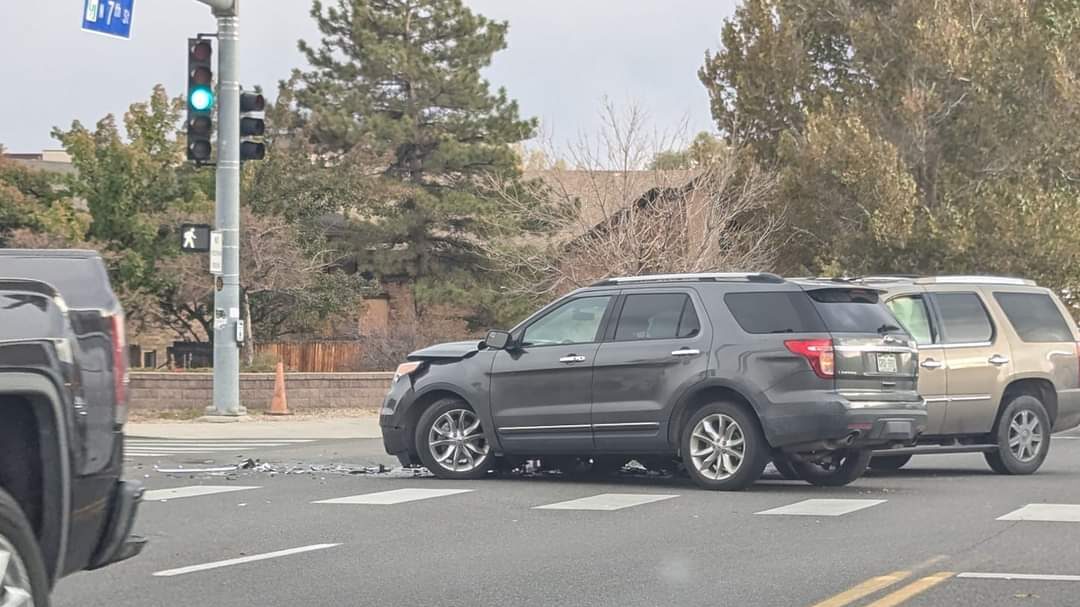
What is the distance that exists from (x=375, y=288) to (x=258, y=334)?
10.5 feet

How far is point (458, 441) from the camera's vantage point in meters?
14.6

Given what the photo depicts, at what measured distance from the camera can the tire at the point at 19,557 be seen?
5.14 m

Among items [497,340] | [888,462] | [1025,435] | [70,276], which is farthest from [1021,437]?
[70,276]

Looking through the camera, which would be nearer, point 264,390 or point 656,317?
point 656,317

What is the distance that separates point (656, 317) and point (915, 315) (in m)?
2.99

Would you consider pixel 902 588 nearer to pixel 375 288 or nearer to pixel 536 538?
pixel 536 538

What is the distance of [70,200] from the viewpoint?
37.5 meters

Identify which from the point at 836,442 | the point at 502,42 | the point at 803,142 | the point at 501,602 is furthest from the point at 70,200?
the point at 501,602

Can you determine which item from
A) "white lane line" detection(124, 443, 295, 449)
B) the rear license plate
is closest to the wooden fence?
"white lane line" detection(124, 443, 295, 449)

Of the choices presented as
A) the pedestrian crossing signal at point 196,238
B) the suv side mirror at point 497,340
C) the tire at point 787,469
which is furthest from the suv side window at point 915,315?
the pedestrian crossing signal at point 196,238

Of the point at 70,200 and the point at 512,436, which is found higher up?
the point at 70,200

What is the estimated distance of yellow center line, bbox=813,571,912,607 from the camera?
782cm

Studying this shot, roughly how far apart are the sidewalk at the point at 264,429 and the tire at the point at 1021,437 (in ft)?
31.6

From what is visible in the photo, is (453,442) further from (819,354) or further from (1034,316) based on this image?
(1034,316)
